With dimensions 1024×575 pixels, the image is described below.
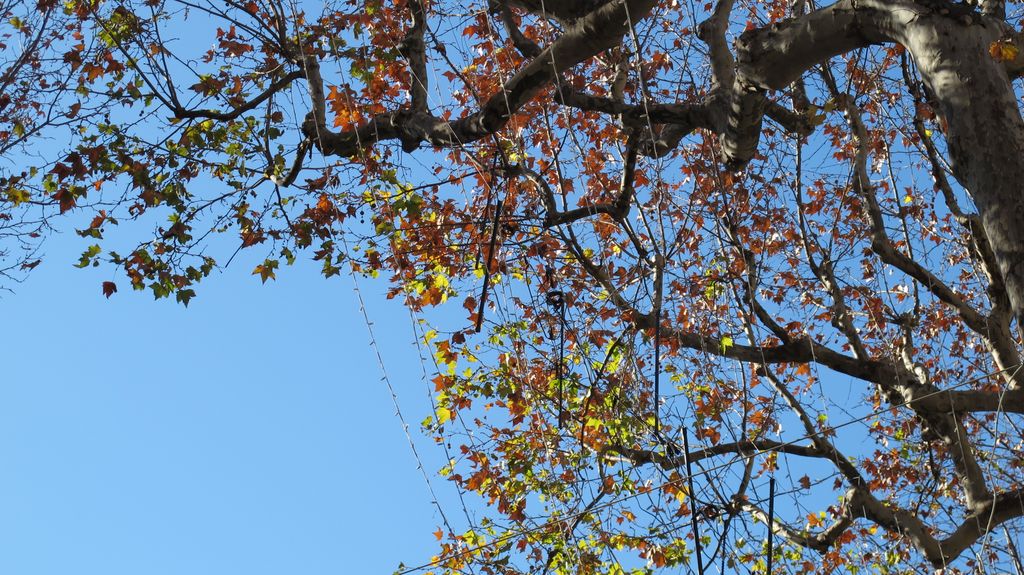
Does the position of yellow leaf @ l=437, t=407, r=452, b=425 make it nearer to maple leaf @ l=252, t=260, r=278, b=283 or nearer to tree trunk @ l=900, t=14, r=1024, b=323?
maple leaf @ l=252, t=260, r=278, b=283

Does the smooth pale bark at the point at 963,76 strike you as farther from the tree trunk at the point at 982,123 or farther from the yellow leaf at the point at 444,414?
the yellow leaf at the point at 444,414

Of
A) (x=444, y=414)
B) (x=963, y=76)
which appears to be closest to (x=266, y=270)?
(x=444, y=414)

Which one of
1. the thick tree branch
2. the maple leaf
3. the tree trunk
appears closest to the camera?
the tree trunk

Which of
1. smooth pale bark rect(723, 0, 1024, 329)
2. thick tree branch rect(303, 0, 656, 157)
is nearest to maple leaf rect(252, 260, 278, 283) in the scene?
thick tree branch rect(303, 0, 656, 157)

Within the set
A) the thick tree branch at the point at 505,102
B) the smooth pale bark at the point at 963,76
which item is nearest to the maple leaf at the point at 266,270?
the thick tree branch at the point at 505,102

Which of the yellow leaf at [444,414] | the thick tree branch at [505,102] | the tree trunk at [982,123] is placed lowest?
the tree trunk at [982,123]

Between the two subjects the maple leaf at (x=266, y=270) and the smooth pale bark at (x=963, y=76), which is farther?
the maple leaf at (x=266, y=270)

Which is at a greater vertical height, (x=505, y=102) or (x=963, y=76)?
(x=505, y=102)

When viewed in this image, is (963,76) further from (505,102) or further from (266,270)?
(266,270)

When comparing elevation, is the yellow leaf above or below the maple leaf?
below

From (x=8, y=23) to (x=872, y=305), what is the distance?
22.0 feet

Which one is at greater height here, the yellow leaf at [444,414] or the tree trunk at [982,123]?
the yellow leaf at [444,414]

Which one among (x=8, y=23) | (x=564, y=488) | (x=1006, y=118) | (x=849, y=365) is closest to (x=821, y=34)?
(x=1006, y=118)

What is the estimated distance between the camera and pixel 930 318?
26.5 ft
